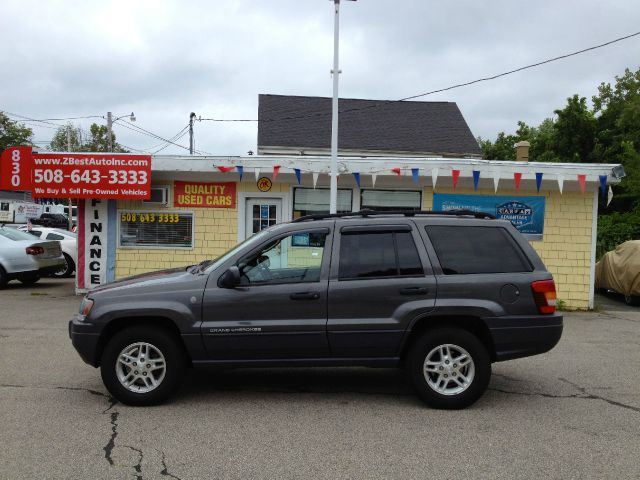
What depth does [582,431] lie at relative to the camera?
15.6ft

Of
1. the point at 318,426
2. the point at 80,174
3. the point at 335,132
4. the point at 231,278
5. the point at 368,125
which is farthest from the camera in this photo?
the point at 368,125

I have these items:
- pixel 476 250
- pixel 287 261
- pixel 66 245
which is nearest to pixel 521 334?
pixel 476 250

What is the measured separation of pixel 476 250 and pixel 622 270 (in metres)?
9.86

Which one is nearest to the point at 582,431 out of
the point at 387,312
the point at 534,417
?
the point at 534,417

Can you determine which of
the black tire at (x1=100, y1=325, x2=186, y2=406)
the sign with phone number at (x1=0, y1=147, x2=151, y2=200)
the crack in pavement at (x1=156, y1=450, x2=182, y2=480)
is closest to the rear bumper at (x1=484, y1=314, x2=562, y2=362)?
the black tire at (x1=100, y1=325, x2=186, y2=406)

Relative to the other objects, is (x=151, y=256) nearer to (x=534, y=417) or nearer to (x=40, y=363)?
(x=40, y=363)

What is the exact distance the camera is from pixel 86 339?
204 inches

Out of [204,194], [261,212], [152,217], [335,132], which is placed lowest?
[152,217]

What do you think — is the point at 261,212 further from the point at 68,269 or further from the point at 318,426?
the point at 318,426

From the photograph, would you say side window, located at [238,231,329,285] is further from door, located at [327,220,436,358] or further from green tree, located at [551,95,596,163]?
green tree, located at [551,95,596,163]

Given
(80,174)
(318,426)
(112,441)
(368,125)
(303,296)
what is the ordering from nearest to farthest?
(112,441), (318,426), (303,296), (80,174), (368,125)

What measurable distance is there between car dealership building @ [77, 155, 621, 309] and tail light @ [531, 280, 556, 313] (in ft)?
21.1

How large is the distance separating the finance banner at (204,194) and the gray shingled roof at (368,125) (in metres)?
8.73

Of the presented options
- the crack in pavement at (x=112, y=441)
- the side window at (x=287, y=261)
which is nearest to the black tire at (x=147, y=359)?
the crack in pavement at (x=112, y=441)
